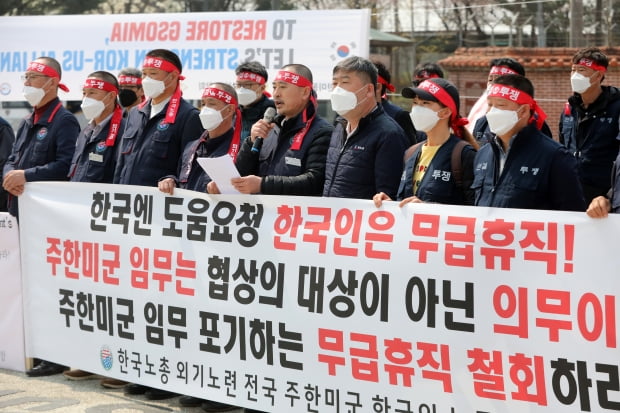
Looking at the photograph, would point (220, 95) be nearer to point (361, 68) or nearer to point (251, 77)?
point (361, 68)

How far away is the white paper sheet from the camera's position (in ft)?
18.9

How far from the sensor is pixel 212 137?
21.7 ft

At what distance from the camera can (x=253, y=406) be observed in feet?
18.7

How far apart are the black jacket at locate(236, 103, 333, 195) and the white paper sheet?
19 cm

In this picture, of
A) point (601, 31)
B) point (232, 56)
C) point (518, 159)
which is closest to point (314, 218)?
point (518, 159)

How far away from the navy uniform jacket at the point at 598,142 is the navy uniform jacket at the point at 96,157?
3.22 meters

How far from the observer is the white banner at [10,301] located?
278 inches

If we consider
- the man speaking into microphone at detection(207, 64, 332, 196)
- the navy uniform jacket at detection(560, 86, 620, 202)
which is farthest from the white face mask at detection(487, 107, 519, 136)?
the navy uniform jacket at detection(560, 86, 620, 202)

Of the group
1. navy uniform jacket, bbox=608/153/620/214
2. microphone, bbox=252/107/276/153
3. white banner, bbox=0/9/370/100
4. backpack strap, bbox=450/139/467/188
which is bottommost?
navy uniform jacket, bbox=608/153/620/214

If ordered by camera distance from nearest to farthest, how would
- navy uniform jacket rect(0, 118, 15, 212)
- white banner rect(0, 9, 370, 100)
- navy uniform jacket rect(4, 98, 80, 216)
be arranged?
navy uniform jacket rect(4, 98, 80, 216) < navy uniform jacket rect(0, 118, 15, 212) < white banner rect(0, 9, 370, 100)

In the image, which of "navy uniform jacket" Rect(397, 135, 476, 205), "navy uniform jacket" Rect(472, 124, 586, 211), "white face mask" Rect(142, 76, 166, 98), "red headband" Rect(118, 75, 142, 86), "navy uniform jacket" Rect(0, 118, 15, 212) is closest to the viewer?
"navy uniform jacket" Rect(472, 124, 586, 211)

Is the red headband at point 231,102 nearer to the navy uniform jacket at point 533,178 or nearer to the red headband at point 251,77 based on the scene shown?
the red headband at point 251,77

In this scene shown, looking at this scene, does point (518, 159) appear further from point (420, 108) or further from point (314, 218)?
point (314, 218)

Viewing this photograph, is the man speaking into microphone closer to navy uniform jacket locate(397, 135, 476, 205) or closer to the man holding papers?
the man holding papers
